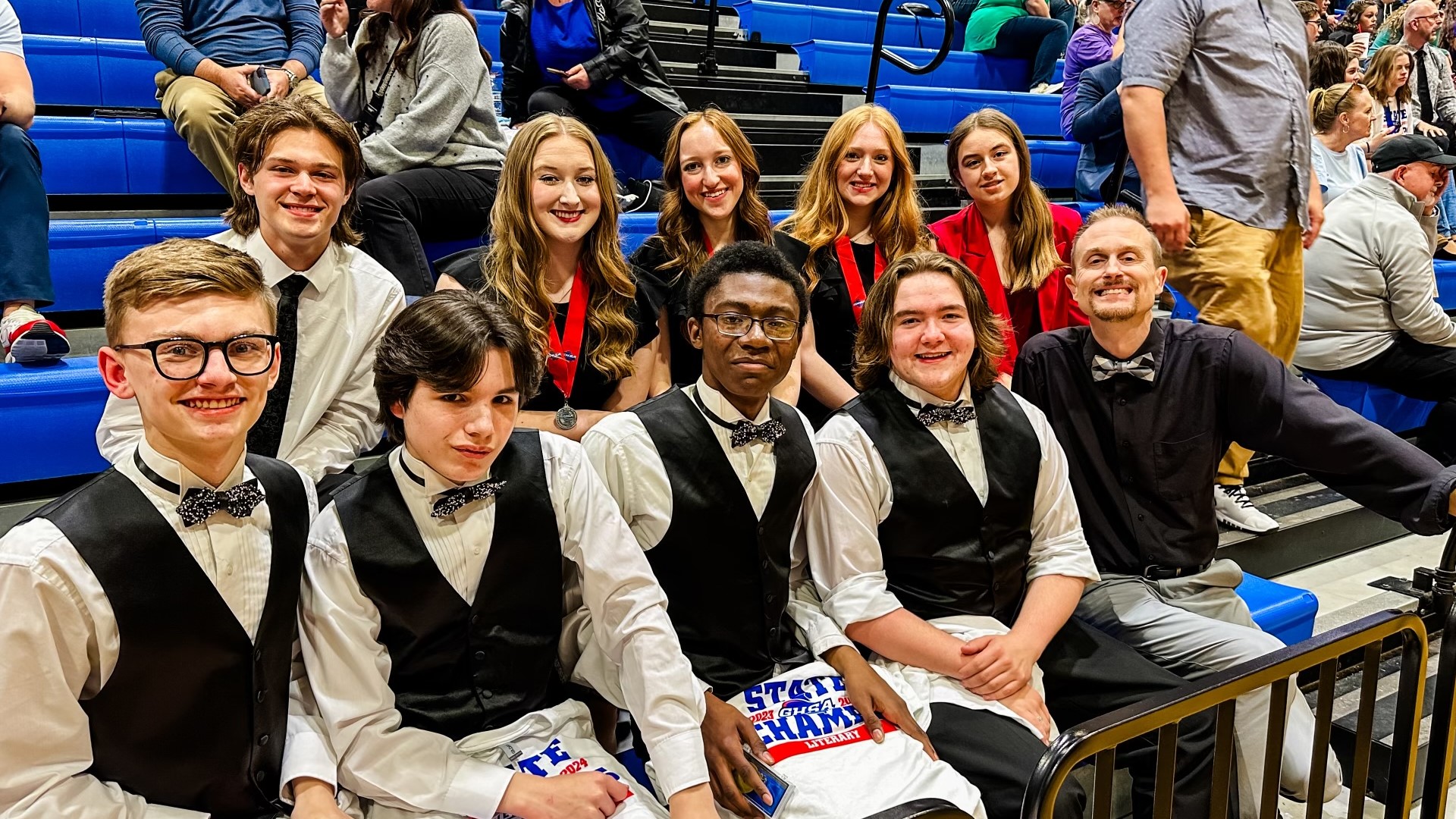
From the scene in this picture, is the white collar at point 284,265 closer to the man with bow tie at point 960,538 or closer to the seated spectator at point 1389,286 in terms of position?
the man with bow tie at point 960,538

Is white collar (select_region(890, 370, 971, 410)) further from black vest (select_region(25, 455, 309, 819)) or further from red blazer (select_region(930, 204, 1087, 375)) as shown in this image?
black vest (select_region(25, 455, 309, 819))

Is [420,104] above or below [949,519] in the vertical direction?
above

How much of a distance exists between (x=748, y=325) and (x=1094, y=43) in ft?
12.1

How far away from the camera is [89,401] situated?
8.25 feet

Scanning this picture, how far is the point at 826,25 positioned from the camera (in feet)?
24.7

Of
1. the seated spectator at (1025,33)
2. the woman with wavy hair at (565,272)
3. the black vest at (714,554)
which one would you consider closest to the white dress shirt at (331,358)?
the woman with wavy hair at (565,272)

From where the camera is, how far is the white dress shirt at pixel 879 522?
2035mm

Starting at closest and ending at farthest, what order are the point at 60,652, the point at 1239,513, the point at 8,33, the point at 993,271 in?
1. the point at 60,652
2. the point at 8,33
3. the point at 993,271
4. the point at 1239,513

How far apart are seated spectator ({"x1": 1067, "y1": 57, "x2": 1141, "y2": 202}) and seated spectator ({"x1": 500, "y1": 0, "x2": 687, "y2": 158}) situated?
5.23 feet

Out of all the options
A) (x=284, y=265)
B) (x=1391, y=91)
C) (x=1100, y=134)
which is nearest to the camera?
(x=284, y=265)

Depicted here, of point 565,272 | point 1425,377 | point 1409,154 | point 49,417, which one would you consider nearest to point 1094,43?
point 1409,154

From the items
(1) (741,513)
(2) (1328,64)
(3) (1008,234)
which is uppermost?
(2) (1328,64)

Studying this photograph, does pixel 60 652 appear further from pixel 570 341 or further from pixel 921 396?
pixel 921 396

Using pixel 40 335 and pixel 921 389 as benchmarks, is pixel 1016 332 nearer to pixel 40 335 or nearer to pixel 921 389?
pixel 921 389
